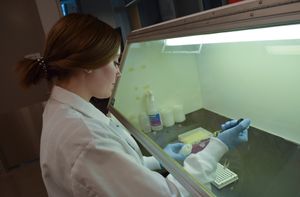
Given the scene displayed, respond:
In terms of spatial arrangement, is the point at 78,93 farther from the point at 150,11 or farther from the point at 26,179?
the point at 26,179

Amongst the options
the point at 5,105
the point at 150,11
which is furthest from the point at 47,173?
the point at 5,105

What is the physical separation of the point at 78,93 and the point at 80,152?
314 millimetres

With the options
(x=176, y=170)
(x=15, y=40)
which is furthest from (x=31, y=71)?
(x=15, y=40)

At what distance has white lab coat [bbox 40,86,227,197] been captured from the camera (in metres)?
0.68

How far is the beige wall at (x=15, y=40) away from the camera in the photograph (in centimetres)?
305

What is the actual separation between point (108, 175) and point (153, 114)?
79 cm

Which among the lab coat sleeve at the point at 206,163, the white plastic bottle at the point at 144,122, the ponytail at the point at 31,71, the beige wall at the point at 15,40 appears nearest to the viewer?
the lab coat sleeve at the point at 206,163

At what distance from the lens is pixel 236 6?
1.82ft

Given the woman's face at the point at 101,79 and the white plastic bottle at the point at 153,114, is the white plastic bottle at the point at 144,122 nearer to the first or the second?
the white plastic bottle at the point at 153,114

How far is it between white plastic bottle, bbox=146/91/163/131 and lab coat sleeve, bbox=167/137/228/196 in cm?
55

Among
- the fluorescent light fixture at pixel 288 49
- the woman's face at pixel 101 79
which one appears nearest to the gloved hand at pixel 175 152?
the woman's face at pixel 101 79

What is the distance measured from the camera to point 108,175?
27.0 inches

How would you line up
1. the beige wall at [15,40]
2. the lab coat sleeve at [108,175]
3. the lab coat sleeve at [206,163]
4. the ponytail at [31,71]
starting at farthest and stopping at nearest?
the beige wall at [15,40]
the ponytail at [31,71]
the lab coat sleeve at [206,163]
the lab coat sleeve at [108,175]

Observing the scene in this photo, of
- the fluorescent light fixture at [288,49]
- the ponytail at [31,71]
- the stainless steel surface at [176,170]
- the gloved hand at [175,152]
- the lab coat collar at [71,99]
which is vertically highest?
the ponytail at [31,71]
